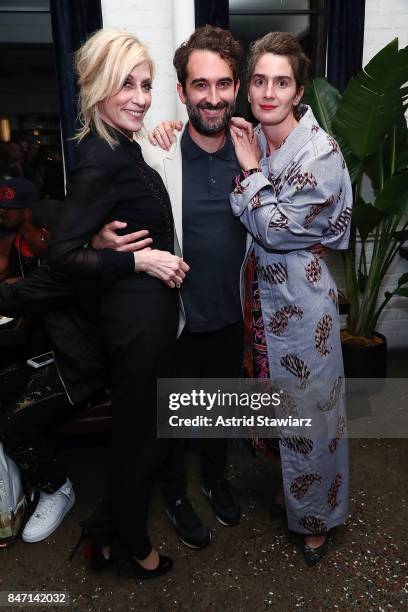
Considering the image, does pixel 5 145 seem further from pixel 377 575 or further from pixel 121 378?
pixel 377 575

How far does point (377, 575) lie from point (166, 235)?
4.75 feet

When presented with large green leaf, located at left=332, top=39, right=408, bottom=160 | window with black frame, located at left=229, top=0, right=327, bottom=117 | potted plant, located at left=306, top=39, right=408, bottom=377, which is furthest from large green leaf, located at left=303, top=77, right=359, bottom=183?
window with black frame, located at left=229, top=0, right=327, bottom=117

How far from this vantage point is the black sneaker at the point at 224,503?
2119 millimetres

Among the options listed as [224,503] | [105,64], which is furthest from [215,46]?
[224,503]

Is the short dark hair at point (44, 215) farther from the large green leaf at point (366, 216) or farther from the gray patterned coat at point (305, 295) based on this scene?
the large green leaf at point (366, 216)

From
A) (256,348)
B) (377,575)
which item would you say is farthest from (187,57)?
(377,575)

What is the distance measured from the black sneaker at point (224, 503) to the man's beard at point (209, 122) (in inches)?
57.2

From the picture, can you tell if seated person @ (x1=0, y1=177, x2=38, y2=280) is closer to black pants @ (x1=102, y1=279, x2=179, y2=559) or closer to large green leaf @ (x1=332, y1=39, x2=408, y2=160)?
black pants @ (x1=102, y1=279, x2=179, y2=559)

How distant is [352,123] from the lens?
253 cm

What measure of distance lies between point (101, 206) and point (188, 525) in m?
1.34

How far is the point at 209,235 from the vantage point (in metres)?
1.77

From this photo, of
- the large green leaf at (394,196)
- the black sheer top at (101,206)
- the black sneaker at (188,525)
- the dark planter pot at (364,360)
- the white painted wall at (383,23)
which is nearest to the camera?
the black sheer top at (101,206)

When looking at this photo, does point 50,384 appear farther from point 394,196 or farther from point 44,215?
point 394,196

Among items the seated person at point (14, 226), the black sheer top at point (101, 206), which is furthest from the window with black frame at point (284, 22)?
the black sheer top at point (101, 206)
